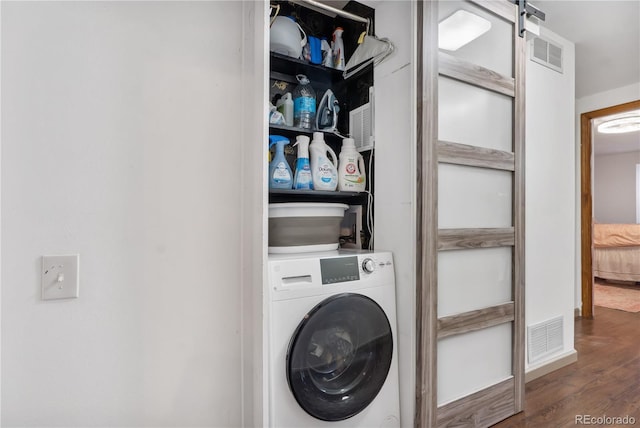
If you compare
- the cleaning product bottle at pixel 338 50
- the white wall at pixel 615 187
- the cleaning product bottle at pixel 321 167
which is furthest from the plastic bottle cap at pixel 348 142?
the white wall at pixel 615 187

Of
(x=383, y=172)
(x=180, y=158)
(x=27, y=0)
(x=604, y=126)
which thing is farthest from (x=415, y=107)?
(x=604, y=126)

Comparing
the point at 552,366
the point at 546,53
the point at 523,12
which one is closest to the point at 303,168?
the point at 523,12

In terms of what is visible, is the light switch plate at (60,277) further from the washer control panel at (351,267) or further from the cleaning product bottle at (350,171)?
the cleaning product bottle at (350,171)

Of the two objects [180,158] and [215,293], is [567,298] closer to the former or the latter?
[215,293]

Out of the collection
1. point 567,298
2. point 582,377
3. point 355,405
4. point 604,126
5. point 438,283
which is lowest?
point 582,377

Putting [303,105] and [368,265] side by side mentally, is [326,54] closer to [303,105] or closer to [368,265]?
[303,105]

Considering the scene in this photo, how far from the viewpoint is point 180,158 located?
1345 millimetres

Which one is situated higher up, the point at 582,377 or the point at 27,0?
the point at 27,0

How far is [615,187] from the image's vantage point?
7.44 m

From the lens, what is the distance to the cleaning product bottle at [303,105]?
178 cm

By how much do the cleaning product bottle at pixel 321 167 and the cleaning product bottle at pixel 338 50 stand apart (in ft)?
1.45

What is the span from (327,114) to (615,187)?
840 cm

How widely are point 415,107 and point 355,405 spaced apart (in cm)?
130

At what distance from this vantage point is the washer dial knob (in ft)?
5.06
